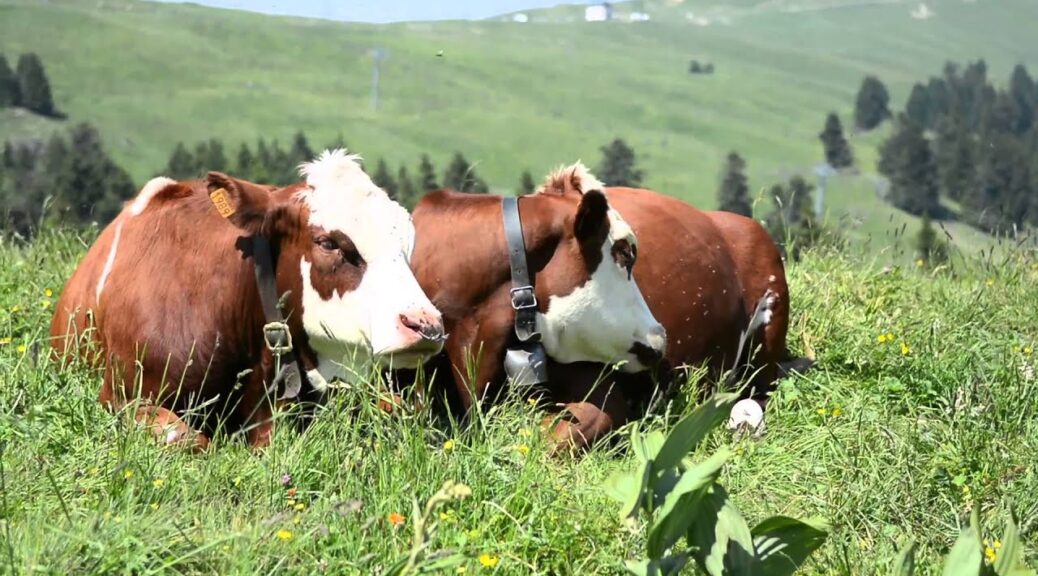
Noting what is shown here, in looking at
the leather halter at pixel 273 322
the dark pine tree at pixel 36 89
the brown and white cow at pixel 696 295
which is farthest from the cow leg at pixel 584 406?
the dark pine tree at pixel 36 89

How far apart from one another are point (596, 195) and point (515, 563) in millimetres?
2812

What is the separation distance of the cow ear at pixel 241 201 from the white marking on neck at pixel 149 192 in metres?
0.67

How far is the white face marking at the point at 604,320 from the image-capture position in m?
7.20

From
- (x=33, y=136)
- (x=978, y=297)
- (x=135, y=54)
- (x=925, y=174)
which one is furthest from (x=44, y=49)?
(x=978, y=297)

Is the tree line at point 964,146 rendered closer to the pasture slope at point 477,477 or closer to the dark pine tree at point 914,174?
the dark pine tree at point 914,174

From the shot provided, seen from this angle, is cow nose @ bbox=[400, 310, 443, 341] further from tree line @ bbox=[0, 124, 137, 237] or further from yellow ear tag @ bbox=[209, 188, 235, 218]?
tree line @ bbox=[0, 124, 137, 237]

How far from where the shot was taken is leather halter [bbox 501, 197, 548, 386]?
7113mm

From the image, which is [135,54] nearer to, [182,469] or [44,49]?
[44,49]

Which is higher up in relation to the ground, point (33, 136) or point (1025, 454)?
point (1025, 454)

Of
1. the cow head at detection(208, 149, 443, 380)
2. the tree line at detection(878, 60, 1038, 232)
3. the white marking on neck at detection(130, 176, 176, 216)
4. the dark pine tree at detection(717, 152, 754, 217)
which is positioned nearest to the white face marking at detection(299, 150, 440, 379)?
the cow head at detection(208, 149, 443, 380)

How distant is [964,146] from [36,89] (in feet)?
309

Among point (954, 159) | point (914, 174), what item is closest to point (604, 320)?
point (954, 159)

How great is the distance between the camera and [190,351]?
20.9ft

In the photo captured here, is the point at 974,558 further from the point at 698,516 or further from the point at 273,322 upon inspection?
the point at 273,322
